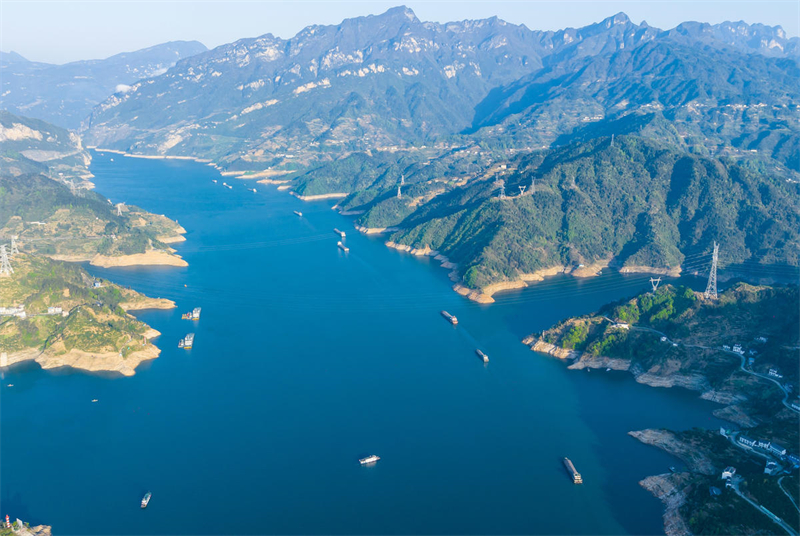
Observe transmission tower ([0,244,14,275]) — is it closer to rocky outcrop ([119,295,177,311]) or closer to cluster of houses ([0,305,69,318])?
cluster of houses ([0,305,69,318])

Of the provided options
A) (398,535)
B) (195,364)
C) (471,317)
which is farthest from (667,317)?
(195,364)

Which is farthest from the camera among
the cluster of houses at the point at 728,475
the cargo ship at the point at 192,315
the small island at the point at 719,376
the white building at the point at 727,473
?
the cargo ship at the point at 192,315

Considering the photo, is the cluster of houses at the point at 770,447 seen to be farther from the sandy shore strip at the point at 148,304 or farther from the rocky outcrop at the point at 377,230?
the rocky outcrop at the point at 377,230

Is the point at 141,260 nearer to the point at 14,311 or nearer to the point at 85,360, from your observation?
the point at 14,311

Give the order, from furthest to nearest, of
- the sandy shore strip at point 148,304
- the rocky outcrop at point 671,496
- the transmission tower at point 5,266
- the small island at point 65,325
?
the sandy shore strip at point 148,304, the transmission tower at point 5,266, the small island at point 65,325, the rocky outcrop at point 671,496

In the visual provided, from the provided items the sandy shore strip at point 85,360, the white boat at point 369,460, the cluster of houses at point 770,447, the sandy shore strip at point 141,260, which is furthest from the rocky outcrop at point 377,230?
the cluster of houses at point 770,447

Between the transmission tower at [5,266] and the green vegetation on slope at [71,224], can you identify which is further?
the green vegetation on slope at [71,224]

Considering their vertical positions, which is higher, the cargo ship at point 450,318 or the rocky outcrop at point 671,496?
the cargo ship at point 450,318
